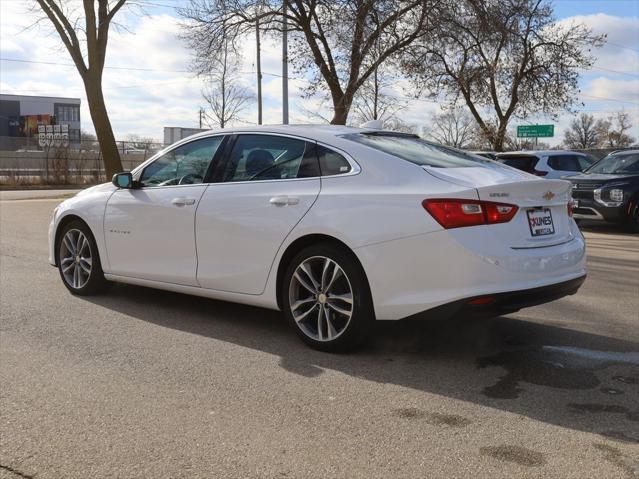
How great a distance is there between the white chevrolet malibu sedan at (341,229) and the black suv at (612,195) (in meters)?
8.88

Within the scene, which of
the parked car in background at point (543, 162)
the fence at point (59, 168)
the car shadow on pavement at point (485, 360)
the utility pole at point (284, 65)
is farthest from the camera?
the fence at point (59, 168)

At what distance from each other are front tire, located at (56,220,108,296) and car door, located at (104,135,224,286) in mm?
293

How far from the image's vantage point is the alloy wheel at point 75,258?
639cm

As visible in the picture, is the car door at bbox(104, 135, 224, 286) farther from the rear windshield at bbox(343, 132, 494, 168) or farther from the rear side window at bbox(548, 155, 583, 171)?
the rear side window at bbox(548, 155, 583, 171)

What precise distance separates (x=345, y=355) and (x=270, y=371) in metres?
0.59

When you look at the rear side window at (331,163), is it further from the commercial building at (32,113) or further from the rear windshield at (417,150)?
the commercial building at (32,113)

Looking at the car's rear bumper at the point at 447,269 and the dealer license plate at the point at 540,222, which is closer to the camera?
the car's rear bumper at the point at 447,269

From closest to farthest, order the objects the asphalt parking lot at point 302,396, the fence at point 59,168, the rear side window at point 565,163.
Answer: the asphalt parking lot at point 302,396 → the rear side window at point 565,163 → the fence at point 59,168

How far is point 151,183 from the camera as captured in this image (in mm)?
5910

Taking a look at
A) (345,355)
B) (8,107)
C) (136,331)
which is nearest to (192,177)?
(136,331)

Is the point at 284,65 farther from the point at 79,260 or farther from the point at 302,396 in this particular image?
the point at 302,396

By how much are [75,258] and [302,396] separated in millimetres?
3576

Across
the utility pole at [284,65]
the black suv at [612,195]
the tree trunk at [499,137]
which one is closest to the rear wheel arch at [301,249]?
the black suv at [612,195]

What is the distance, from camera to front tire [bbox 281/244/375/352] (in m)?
4.43
